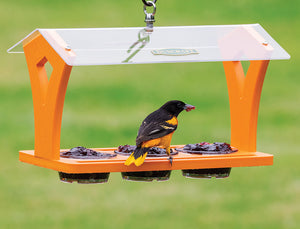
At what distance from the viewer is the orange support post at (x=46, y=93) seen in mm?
6066

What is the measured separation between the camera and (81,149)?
641 cm

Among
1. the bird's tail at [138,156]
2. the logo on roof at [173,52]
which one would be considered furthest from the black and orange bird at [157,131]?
the logo on roof at [173,52]

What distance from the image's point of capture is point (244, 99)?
690 cm

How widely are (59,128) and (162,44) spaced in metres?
0.97

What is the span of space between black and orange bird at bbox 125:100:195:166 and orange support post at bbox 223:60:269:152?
58 centimetres

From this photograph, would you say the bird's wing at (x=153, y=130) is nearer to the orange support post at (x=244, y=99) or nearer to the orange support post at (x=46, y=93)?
the orange support post at (x=46, y=93)

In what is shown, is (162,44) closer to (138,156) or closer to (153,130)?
(153,130)

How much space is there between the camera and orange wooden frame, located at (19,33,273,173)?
6.06m

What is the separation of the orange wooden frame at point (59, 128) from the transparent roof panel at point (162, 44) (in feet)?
0.45

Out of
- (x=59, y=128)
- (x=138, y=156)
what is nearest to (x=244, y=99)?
(x=138, y=156)

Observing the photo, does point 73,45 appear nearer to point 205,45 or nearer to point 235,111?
point 205,45

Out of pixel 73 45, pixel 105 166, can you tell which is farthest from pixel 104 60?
pixel 105 166

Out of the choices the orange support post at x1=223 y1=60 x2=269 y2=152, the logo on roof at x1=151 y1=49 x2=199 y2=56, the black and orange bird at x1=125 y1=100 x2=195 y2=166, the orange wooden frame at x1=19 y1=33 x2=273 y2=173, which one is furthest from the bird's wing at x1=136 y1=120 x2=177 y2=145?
the orange support post at x1=223 y1=60 x2=269 y2=152

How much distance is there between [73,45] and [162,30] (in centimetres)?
81
